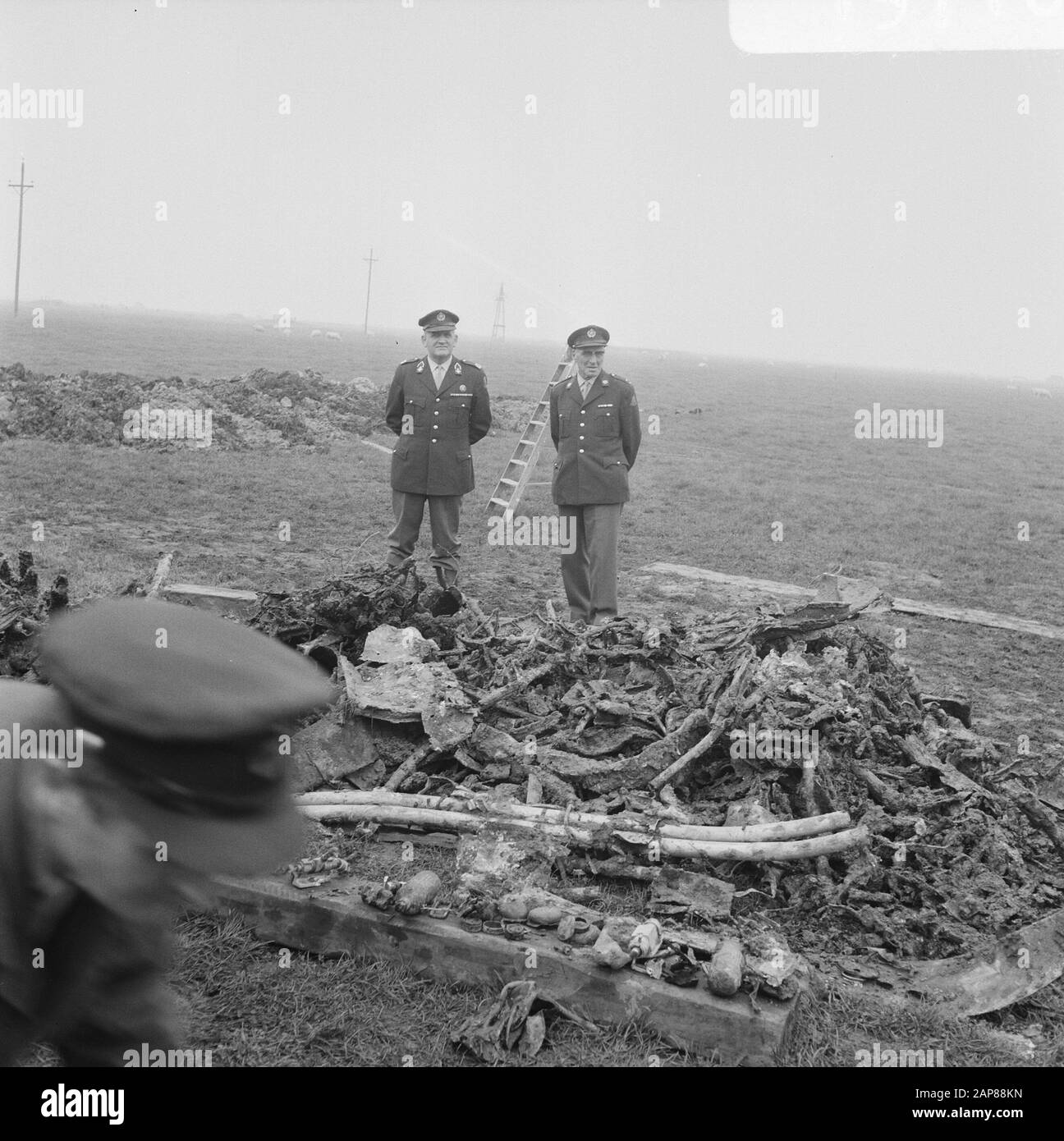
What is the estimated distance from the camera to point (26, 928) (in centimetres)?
139

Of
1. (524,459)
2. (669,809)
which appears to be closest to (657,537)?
(524,459)

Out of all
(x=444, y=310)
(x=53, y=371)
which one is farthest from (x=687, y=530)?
(x=53, y=371)

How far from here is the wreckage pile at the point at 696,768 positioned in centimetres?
434

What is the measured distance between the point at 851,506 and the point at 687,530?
173 inches

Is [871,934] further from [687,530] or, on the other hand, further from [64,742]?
[687,530]

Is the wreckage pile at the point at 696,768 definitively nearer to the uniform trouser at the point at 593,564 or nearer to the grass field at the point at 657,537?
the grass field at the point at 657,537

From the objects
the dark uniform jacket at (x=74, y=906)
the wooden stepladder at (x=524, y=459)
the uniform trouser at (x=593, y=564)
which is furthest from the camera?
the wooden stepladder at (x=524, y=459)

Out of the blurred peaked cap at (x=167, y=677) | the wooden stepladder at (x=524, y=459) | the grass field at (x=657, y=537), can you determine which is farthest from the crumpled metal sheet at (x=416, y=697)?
the wooden stepladder at (x=524, y=459)

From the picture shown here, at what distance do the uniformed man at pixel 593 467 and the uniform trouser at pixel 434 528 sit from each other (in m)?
0.98

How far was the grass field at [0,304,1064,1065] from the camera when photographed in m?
3.82

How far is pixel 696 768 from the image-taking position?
505 centimetres

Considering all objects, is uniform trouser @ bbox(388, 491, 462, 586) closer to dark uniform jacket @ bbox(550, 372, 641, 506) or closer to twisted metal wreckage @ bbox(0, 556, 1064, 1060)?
dark uniform jacket @ bbox(550, 372, 641, 506)

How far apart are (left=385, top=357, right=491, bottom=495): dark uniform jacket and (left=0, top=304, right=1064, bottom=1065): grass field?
134cm

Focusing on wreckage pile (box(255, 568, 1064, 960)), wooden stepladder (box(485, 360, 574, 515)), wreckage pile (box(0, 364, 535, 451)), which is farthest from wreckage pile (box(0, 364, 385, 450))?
wreckage pile (box(255, 568, 1064, 960))
